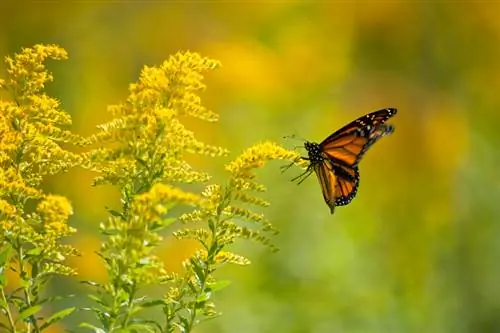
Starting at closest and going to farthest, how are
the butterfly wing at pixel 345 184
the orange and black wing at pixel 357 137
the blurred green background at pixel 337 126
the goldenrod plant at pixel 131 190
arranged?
1. the goldenrod plant at pixel 131 190
2. the orange and black wing at pixel 357 137
3. the butterfly wing at pixel 345 184
4. the blurred green background at pixel 337 126

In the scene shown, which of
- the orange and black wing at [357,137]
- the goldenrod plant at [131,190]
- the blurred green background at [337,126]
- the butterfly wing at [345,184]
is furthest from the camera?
the blurred green background at [337,126]

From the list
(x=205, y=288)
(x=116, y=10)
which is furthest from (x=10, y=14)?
(x=205, y=288)

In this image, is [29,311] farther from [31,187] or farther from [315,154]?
[315,154]

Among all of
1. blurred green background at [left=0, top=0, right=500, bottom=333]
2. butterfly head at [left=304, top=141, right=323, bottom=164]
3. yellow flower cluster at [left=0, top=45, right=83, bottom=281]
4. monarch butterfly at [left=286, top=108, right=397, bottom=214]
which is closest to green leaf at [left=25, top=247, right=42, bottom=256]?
yellow flower cluster at [left=0, top=45, right=83, bottom=281]

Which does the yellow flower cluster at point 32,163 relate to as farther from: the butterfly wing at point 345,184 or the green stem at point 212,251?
the butterfly wing at point 345,184

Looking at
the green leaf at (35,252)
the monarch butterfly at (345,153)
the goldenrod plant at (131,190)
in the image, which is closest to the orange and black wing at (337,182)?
the monarch butterfly at (345,153)

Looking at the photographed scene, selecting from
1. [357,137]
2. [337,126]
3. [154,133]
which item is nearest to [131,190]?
[154,133]
